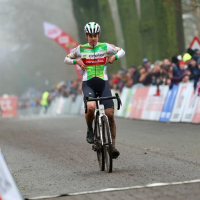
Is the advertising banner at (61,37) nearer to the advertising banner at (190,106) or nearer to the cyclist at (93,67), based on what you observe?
the advertising banner at (190,106)

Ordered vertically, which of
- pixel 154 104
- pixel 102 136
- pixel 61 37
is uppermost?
pixel 61 37

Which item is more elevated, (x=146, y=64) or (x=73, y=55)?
(x=73, y=55)

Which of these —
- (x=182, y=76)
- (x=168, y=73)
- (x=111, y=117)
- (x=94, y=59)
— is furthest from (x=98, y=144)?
(x=168, y=73)

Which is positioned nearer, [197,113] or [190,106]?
[197,113]

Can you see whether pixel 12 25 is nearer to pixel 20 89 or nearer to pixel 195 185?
pixel 195 185

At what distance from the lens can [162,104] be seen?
67.2 feet

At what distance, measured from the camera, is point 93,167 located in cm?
985

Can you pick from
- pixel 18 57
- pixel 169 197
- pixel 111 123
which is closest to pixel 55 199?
pixel 169 197

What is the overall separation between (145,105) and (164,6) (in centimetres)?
571

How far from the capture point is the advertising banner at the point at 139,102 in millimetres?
22391

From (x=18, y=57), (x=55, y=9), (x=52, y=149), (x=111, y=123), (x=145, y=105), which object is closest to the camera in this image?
(x=111, y=123)

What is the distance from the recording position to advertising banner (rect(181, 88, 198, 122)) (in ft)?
59.6

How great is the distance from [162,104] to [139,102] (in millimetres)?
2501

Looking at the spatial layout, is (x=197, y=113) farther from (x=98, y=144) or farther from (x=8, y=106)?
(x=8, y=106)
